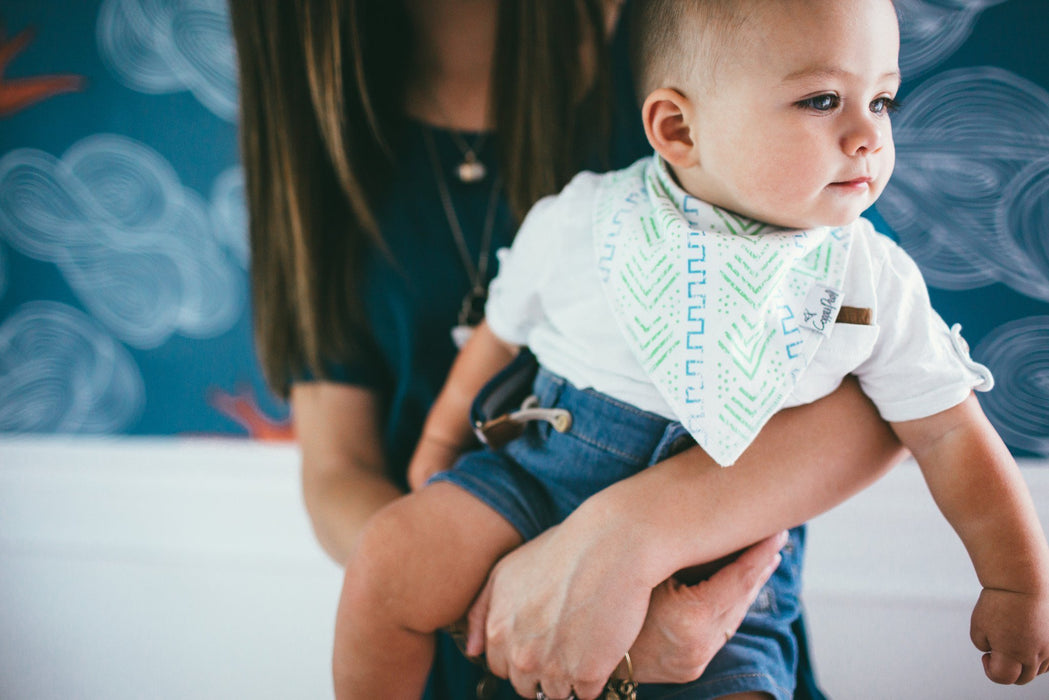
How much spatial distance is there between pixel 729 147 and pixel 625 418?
0.74 feet

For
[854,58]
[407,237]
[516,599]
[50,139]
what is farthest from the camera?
[50,139]

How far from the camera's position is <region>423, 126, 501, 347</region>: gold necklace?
0.78 meters

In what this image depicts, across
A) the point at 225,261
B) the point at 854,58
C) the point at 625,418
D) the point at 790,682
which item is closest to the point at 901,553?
the point at 790,682

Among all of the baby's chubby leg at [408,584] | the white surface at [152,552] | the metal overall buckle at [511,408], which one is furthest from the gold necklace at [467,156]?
the white surface at [152,552]

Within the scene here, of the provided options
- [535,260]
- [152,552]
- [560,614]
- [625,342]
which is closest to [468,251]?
[535,260]

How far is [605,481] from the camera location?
57cm

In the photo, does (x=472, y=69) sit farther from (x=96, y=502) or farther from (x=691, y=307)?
(x=96, y=502)

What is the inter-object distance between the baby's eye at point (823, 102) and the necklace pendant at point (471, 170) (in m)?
0.42

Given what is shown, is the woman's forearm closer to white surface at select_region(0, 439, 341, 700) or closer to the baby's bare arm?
the baby's bare arm

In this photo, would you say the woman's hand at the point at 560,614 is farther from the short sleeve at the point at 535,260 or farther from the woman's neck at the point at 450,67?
the woman's neck at the point at 450,67

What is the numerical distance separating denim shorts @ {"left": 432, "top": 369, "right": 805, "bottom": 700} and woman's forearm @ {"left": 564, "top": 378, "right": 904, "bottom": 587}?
0.9 inches

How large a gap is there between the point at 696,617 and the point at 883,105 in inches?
15.7

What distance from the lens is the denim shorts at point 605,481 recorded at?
536 millimetres

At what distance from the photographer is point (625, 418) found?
0.54 metres
